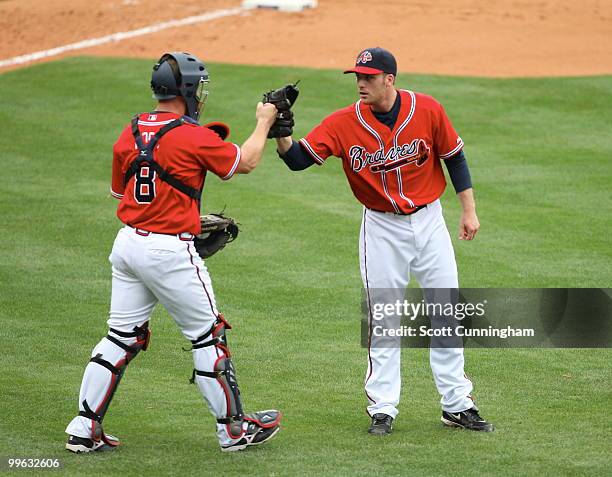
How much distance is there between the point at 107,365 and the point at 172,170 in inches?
40.6

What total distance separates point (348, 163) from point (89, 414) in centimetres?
191

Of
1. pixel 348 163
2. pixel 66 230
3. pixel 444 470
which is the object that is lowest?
pixel 444 470

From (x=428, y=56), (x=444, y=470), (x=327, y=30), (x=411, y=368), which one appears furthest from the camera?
(x=327, y=30)

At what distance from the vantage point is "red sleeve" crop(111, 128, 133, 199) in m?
5.50

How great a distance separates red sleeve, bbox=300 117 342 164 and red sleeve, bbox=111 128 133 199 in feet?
3.31

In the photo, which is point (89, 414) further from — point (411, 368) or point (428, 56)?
point (428, 56)

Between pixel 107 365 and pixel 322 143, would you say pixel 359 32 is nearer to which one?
pixel 322 143

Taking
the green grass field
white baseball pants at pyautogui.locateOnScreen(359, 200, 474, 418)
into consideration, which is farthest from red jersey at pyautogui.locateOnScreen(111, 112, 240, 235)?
the green grass field

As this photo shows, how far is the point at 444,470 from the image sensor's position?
17.3 ft

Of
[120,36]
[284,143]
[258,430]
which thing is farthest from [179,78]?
[120,36]

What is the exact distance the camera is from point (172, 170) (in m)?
5.37

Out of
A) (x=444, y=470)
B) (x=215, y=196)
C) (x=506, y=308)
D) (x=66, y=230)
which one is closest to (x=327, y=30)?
(x=215, y=196)

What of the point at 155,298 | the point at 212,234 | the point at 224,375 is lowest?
the point at 224,375

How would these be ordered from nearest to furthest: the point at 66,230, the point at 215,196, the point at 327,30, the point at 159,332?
the point at 159,332 < the point at 66,230 < the point at 215,196 < the point at 327,30
